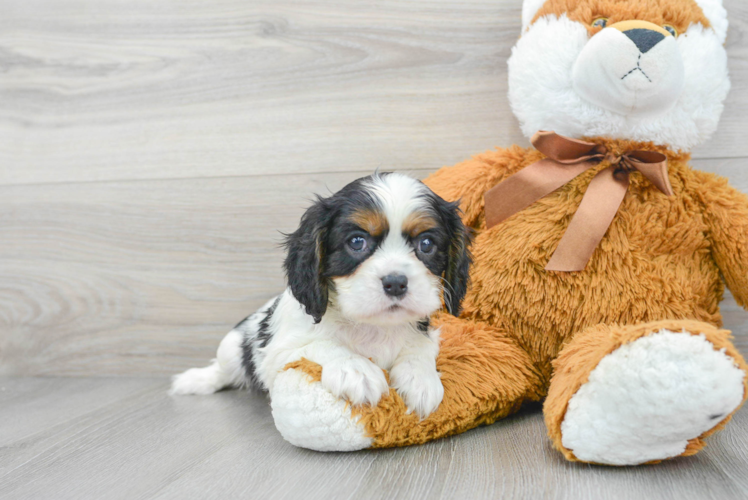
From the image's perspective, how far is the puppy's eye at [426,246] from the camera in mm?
1396

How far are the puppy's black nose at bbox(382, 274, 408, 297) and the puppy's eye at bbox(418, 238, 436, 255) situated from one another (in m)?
0.16

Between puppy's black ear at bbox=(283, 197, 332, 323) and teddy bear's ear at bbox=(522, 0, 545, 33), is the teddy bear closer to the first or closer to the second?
teddy bear's ear at bbox=(522, 0, 545, 33)

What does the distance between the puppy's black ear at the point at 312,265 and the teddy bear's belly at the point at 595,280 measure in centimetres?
48

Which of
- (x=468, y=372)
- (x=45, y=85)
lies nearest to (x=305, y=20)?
(x=45, y=85)

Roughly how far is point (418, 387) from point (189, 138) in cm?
140

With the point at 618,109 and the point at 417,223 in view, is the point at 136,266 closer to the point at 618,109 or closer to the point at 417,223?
the point at 417,223

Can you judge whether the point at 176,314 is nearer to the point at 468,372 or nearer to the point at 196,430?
the point at 196,430

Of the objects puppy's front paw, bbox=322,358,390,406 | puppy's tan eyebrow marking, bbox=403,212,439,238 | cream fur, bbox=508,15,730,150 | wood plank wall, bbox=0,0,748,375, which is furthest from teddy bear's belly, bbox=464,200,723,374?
wood plank wall, bbox=0,0,748,375

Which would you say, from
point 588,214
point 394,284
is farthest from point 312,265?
point 588,214

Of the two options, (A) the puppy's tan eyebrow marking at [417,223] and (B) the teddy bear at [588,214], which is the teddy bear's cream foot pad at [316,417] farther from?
(A) the puppy's tan eyebrow marking at [417,223]

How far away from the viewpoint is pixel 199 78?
222 cm

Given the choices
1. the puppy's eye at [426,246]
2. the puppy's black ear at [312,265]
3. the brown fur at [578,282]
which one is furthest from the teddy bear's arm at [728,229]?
the puppy's black ear at [312,265]

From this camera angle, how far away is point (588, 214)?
4.98 feet

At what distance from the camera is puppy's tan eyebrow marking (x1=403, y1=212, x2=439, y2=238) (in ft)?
4.44
